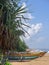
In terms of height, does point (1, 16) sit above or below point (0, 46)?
above

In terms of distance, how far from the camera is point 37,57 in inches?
1320

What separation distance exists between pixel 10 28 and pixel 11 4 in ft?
3.75

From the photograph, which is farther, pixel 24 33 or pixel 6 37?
pixel 24 33

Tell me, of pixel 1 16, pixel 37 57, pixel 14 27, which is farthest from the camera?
pixel 37 57

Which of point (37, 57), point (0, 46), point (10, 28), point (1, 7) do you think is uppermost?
point (1, 7)

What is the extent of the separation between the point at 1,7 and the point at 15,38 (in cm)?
149

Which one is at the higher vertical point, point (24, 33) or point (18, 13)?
point (18, 13)

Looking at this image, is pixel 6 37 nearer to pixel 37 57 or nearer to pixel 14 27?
pixel 14 27

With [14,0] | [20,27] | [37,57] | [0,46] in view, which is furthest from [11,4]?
[37,57]

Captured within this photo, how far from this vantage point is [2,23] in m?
10.3

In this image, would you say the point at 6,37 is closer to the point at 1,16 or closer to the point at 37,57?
the point at 1,16

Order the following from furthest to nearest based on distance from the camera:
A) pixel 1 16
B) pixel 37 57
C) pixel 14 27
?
1. pixel 37 57
2. pixel 14 27
3. pixel 1 16

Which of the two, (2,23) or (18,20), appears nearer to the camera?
(2,23)

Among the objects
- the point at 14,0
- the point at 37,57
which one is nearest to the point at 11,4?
the point at 14,0
